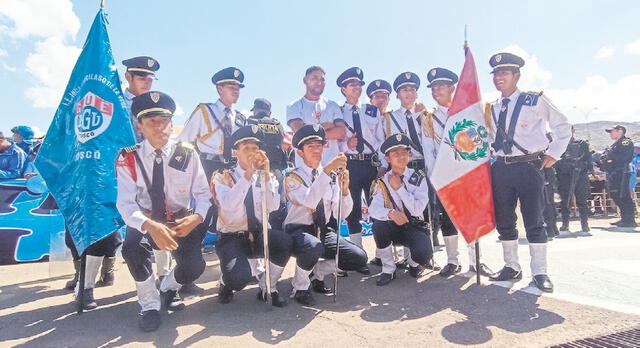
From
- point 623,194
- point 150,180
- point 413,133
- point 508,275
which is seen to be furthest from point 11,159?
point 623,194

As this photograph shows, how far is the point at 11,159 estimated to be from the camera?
261 inches

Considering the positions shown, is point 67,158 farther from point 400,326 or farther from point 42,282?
point 400,326

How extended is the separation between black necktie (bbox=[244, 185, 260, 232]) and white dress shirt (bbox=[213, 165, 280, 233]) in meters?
0.02

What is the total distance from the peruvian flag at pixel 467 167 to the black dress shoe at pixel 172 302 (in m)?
2.86

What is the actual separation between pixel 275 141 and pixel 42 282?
135 inches

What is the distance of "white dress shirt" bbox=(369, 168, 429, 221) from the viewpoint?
4250 millimetres

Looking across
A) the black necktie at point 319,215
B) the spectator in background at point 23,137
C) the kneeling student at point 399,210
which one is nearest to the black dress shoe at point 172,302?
the black necktie at point 319,215

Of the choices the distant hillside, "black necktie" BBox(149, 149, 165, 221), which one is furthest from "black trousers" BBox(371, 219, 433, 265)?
the distant hillside

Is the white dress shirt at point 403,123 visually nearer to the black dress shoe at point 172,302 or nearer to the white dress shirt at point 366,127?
the white dress shirt at point 366,127

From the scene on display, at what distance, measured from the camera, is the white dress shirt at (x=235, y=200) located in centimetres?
334

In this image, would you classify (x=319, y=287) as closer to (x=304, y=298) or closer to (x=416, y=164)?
(x=304, y=298)

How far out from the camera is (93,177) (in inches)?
136

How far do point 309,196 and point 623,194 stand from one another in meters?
9.35

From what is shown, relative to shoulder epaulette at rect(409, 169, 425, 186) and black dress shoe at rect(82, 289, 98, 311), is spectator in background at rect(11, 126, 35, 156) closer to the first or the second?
black dress shoe at rect(82, 289, 98, 311)
